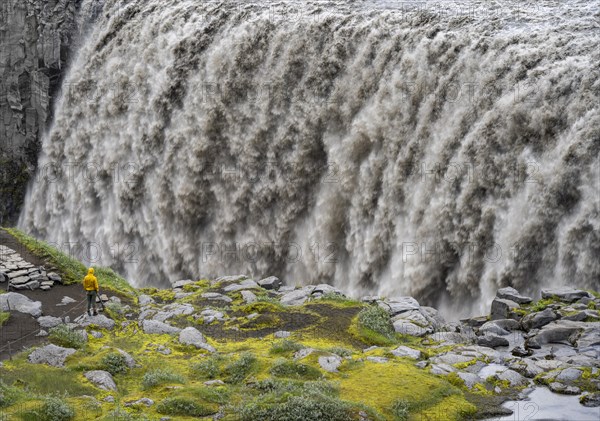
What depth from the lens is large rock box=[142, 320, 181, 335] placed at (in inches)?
816

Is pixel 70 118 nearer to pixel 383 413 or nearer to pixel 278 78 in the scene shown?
pixel 278 78

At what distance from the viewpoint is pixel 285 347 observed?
59.1 ft

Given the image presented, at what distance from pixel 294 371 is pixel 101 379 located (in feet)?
14.8

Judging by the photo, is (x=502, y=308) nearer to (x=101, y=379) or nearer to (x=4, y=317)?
(x=101, y=379)

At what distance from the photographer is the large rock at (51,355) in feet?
56.0

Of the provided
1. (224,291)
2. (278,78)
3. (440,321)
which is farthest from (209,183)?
(440,321)

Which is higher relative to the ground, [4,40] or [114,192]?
[4,40]

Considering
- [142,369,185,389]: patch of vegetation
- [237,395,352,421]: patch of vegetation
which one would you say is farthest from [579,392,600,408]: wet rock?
[142,369,185,389]: patch of vegetation

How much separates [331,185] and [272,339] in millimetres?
13047

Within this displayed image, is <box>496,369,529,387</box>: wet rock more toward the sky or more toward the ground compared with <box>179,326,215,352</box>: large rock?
more toward the sky

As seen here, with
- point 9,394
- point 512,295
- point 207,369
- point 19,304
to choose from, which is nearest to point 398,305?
point 512,295

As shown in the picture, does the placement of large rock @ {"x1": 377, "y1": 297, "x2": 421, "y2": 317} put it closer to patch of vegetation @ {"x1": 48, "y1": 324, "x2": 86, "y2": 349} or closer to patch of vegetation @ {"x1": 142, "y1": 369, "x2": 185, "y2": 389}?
patch of vegetation @ {"x1": 142, "y1": 369, "x2": 185, "y2": 389}

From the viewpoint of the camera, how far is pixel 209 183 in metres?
36.7

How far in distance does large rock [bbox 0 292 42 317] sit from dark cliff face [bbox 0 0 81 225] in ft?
98.4
